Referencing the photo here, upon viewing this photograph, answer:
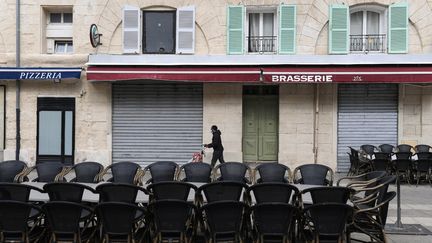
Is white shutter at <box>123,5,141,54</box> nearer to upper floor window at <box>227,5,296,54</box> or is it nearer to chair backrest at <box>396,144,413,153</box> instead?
upper floor window at <box>227,5,296,54</box>

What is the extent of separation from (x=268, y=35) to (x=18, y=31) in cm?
834

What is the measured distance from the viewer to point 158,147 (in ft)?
48.2

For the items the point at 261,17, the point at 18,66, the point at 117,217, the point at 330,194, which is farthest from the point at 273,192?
the point at 18,66

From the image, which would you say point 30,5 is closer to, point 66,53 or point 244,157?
point 66,53

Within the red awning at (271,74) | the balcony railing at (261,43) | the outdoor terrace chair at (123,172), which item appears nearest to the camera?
the outdoor terrace chair at (123,172)

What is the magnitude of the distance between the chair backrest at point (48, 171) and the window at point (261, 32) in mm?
8493

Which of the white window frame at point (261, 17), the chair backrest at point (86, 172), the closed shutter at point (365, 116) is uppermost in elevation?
the white window frame at point (261, 17)

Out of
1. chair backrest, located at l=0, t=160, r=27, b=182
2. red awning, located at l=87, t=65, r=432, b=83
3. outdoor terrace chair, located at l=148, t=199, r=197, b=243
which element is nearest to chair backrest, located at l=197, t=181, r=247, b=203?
outdoor terrace chair, located at l=148, t=199, r=197, b=243

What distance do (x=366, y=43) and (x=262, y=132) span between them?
14.6ft

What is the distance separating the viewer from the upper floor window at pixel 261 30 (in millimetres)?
14234

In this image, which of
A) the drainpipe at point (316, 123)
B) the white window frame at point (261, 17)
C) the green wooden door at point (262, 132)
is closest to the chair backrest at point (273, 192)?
the drainpipe at point (316, 123)

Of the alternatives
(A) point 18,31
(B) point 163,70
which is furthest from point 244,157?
(A) point 18,31

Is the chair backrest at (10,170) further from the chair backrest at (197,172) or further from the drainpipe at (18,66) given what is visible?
the drainpipe at (18,66)

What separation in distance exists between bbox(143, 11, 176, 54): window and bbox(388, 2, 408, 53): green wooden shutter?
7.01 metres
